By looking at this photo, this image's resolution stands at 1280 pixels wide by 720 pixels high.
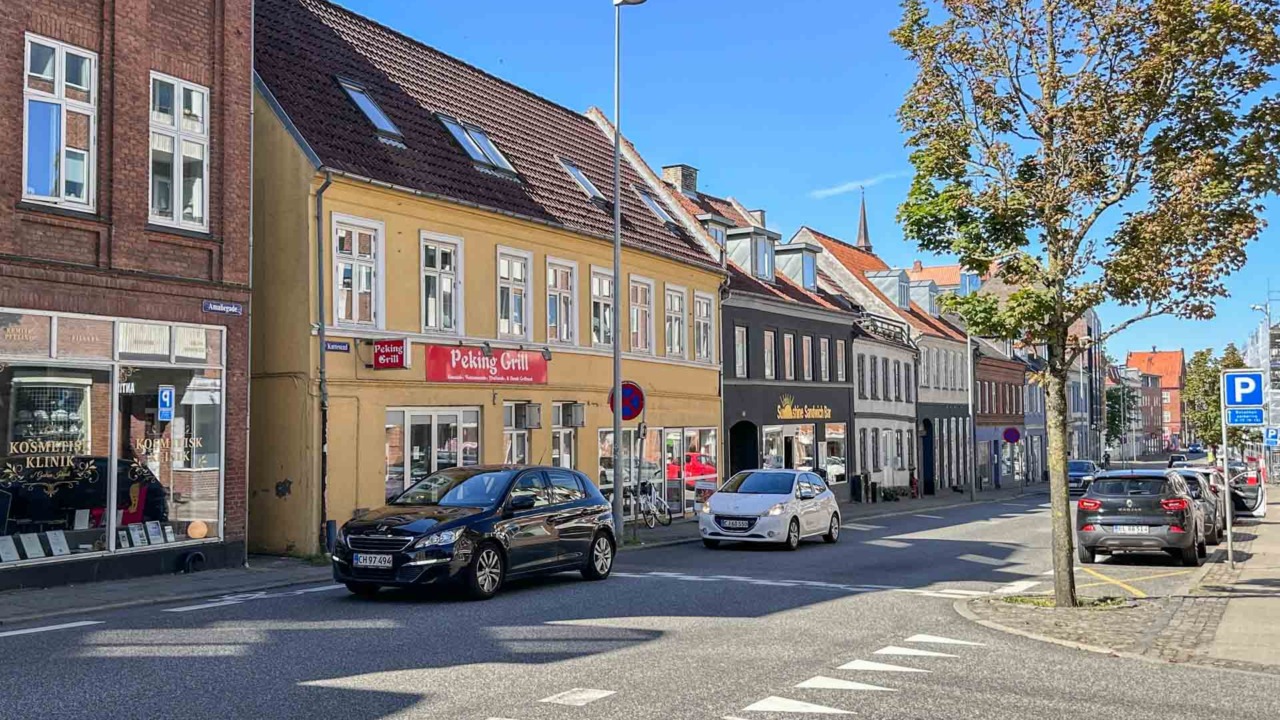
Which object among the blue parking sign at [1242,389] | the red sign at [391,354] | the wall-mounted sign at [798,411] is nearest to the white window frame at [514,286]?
the red sign at [391,354]

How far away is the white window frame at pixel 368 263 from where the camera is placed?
60.8 feet

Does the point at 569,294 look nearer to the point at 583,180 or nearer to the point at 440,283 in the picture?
the point at 583,180

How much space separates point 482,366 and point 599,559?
7372 millimetres

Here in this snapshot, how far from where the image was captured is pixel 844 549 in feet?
69.1

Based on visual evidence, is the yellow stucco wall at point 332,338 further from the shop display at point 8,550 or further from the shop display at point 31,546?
the shop display at point 8,550

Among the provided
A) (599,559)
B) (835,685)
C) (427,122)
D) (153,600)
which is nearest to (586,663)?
(835,685)

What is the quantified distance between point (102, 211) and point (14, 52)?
2095 mm

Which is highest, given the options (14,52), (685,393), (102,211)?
(14,52)

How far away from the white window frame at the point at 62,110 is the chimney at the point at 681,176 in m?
24.7

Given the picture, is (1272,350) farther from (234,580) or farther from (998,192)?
(234,580)

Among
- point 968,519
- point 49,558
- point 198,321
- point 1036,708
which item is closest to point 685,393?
point 968,519

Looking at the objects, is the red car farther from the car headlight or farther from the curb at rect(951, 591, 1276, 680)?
the curb at rect(951, 591, 1276, 680)

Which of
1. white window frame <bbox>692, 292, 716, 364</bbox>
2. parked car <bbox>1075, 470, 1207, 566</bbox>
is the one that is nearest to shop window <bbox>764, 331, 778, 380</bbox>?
white window frame <bbox>692, 292, 716, 364</bbox>

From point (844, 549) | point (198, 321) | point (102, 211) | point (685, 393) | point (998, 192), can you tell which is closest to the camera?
point (998, 192)
